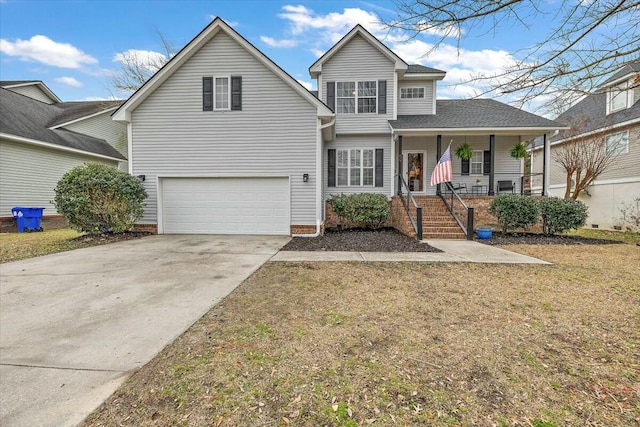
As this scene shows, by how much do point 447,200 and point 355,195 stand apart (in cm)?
390

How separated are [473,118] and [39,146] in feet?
61.9

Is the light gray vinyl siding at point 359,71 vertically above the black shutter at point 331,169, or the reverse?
the light gray vinyl siding at point 359,71

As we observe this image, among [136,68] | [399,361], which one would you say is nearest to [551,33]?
[399,361]

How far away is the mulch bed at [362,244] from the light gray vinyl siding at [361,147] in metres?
2.90

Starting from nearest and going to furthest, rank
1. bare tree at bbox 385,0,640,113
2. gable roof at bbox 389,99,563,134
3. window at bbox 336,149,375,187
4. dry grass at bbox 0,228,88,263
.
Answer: bare tree at bbox 385,0,640,113 → dry grass at bbox 0,228,88,263 → gable roof at bbox 389,99,563,134 → window at bbox 336,149,375,187

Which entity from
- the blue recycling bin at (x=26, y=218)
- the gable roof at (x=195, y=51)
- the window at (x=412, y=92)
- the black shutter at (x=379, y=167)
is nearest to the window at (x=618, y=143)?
the window at (x=412, y=92)

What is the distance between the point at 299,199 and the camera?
10.9m

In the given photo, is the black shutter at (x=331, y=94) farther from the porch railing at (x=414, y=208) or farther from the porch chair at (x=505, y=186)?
the porch chair at (x=505, y=186)

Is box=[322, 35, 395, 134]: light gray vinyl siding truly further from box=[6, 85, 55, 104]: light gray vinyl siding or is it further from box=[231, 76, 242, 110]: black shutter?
box=[6, 85, 55, 104]: light gray vinyl siding

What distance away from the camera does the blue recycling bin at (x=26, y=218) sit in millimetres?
12359

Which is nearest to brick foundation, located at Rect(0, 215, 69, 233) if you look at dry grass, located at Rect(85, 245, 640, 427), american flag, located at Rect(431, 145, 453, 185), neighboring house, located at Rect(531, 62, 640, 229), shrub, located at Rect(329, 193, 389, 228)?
shrub, located at Rect(329, 193, 389, 228)

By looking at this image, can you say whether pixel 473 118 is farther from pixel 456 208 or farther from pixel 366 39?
pixel 366 39

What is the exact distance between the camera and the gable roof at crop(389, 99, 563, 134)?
495 inches

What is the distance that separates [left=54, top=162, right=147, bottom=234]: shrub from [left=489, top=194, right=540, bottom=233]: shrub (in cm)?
1235
